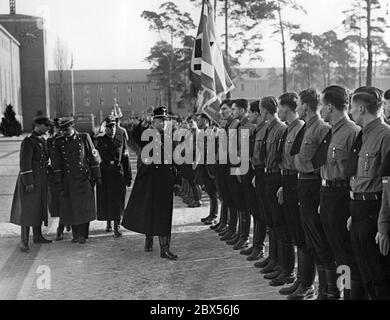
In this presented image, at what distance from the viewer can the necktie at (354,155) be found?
488 centimetres

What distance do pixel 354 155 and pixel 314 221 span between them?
37.4 inches

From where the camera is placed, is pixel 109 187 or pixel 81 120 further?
pixel 81 120

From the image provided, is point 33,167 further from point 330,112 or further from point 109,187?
point 330,112

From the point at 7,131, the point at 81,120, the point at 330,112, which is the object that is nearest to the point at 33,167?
the point at 330,112

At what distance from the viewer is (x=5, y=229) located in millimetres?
10414

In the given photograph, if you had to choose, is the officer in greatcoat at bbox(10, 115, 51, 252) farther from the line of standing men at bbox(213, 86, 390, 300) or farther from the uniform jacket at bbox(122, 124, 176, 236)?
the line of standing men at bbox(213, 86, 390, 300)

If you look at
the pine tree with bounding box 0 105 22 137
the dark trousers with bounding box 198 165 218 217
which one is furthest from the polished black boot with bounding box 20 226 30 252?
the pine tree with bounding box 0 105 22 137

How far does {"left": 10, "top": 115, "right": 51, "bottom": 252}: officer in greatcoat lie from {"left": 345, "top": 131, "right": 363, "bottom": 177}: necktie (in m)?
5.48

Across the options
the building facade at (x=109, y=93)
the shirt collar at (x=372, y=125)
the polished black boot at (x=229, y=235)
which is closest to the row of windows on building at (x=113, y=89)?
the building facade at (x=109, y=93)

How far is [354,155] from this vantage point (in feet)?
16.2

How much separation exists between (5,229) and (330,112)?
7.22 metres

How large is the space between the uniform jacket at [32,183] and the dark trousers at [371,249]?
565 centimetres

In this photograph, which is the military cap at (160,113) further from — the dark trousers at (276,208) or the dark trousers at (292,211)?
the dark trousers at (292,211)

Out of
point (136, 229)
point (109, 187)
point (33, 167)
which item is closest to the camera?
point (136, 229)
